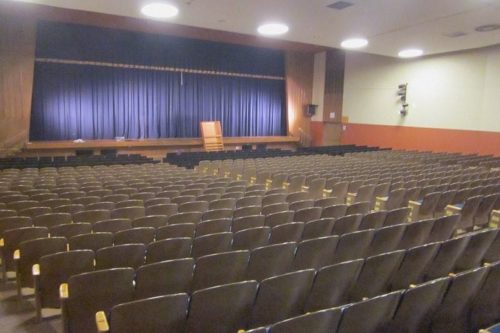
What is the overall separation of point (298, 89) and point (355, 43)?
7298 mm

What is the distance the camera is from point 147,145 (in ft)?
52.3

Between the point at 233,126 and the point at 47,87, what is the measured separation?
8.49m

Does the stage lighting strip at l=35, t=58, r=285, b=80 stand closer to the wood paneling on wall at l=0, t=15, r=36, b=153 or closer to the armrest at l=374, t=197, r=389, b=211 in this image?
the wood paneling on wall at l=0, t=15, r=36, b=153

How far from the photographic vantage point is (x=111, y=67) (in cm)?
1593

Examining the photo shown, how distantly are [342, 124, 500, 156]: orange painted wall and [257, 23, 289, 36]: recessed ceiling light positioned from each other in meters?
7.87

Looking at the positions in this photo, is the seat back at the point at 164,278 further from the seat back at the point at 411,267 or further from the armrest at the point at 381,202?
the armrest at the point at 381,202

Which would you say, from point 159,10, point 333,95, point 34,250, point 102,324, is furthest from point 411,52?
point 102,324

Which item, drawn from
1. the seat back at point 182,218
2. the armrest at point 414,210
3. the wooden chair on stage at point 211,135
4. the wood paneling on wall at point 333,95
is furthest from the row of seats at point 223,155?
the armrest at point 414,210

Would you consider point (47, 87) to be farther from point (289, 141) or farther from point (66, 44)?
point (289, 141)

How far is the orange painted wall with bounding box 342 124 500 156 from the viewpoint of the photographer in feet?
44.0

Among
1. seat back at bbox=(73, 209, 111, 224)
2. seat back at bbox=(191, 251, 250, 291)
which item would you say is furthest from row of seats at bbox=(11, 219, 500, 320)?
seat back at bbox=(73, 209, 111, 224)

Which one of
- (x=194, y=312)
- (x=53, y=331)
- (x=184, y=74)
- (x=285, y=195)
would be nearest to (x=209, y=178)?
(x=285, y=195)

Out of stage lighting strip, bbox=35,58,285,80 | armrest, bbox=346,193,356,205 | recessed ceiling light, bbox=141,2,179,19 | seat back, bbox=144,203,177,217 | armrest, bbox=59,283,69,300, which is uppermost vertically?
recessed ceiling light, bbox=141,2,179,19

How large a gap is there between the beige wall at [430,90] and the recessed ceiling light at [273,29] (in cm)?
734
